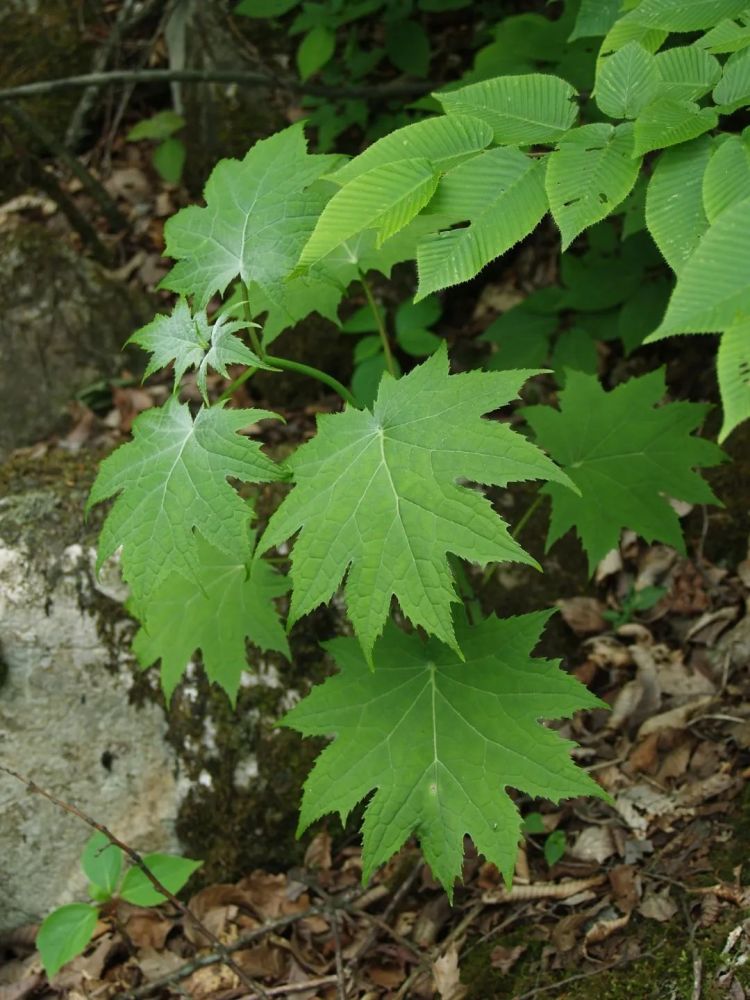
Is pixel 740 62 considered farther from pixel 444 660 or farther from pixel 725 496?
pixel 725 496

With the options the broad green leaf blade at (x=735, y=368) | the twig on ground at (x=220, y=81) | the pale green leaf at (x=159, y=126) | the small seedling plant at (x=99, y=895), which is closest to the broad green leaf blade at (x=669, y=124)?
the broad green leaf blade at (x=735, y=368)

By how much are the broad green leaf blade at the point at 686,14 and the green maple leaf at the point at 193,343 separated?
93 centimetres

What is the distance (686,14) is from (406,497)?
3.31 ft

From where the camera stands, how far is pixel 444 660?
82.6 inches

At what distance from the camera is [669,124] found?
1.50 meters

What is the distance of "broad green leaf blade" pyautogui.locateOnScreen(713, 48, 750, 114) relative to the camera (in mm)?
1520

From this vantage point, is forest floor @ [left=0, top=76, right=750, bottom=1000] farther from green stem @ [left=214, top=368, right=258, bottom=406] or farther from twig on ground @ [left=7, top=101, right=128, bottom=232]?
twig on ground @ [left=7, top=101, right=128, bottom=232]

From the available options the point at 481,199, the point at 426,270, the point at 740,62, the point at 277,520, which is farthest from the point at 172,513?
the point at 740,62

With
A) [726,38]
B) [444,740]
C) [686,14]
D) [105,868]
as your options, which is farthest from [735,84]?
[105,868]

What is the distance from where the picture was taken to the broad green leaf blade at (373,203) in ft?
5.11

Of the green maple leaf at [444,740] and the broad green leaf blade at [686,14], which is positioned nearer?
the broad green leaf blade at [686,14]

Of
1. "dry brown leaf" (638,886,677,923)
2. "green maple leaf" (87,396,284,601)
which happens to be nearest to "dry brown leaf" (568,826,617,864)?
"dry brown leaf" (638,886,677,923)

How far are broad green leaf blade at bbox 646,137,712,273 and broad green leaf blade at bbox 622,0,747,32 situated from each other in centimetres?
27

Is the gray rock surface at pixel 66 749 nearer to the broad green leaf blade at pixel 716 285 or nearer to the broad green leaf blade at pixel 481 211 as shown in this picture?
the broad green leaf blade at pixel 481 211
